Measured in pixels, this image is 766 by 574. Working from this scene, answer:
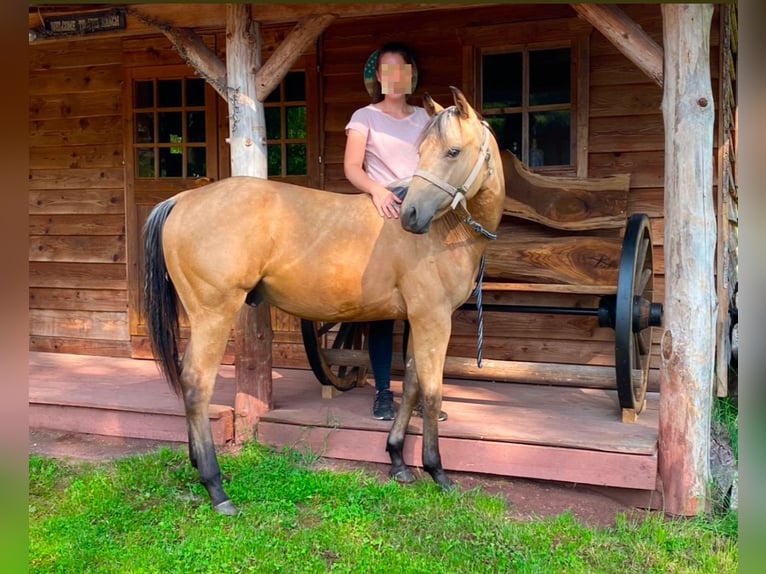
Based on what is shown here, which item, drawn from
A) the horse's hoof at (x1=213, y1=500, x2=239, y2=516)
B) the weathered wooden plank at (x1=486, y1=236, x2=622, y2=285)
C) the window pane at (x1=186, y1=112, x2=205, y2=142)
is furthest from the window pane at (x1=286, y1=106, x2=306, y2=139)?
the horse's hoof at (x1=213, y1=500, x2=239, y2=516)

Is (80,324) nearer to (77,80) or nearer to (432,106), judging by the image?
(77,80)

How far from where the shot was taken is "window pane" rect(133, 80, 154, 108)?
18.2 feet

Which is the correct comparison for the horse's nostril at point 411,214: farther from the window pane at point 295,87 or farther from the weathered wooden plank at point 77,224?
the weathered wooden plank at point 77,224

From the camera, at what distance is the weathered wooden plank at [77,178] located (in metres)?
5.68

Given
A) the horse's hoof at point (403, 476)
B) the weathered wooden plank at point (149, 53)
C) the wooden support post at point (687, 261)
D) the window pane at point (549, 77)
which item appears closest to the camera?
the wooden support post at point (687, 261)

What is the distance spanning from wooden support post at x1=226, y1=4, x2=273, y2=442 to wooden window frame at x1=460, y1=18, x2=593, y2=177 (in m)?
1.67

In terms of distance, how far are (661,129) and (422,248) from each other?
2.26 m

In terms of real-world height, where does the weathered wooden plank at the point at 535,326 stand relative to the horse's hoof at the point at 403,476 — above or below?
above

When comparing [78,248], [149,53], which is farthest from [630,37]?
[78,248]

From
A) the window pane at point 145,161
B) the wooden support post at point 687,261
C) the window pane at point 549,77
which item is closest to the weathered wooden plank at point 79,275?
the window pane at point 145,161

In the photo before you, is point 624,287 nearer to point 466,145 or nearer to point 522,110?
point 466,145

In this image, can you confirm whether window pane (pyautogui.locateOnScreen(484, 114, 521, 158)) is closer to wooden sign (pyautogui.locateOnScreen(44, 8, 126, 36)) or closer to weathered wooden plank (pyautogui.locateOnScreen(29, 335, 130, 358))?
wooden sign (pyautogui.locateOnScreen(44, 8, 126, 36))

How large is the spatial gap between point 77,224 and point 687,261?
5.09 metres

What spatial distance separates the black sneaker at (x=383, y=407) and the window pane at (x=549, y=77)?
234 centimetres
